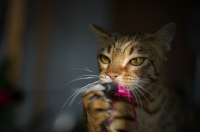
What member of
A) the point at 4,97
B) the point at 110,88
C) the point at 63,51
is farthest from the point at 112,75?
the point at 4,97

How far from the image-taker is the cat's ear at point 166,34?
432 mm

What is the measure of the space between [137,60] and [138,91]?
0.05 metres

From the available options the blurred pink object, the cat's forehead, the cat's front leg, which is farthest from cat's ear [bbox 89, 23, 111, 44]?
the blurred pink object

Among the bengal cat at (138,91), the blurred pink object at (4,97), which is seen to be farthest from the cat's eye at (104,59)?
the blurred pink object at (4,97)

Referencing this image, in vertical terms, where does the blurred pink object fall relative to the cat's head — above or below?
below

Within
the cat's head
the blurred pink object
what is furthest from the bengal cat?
the blurred pink object

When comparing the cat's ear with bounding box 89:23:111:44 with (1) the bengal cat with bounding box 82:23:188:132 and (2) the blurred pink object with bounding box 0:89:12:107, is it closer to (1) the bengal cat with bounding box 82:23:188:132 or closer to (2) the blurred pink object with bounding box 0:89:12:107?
(1) the bengal cat with bounding box 82:23:188:132

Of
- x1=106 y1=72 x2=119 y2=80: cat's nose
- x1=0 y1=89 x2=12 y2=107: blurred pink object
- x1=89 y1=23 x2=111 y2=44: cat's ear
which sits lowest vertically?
x1=0 y1=89 x2=12 y2=107: blurred pink object

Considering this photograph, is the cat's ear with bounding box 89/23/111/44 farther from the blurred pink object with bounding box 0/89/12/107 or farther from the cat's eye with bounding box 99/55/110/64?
the blurred pink object with bounding box 0/89/12/107

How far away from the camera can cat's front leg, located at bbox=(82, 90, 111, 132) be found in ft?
1.39

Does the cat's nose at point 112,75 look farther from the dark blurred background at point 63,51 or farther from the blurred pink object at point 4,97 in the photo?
the blurred pink object at point 4,97

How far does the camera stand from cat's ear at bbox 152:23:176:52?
432 millimetres

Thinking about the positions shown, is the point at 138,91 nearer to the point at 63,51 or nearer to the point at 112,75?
the point at 112,75

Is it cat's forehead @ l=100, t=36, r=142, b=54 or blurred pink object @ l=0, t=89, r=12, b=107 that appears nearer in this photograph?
cat's forehead @ l=100, t=36, r=142, b=54
